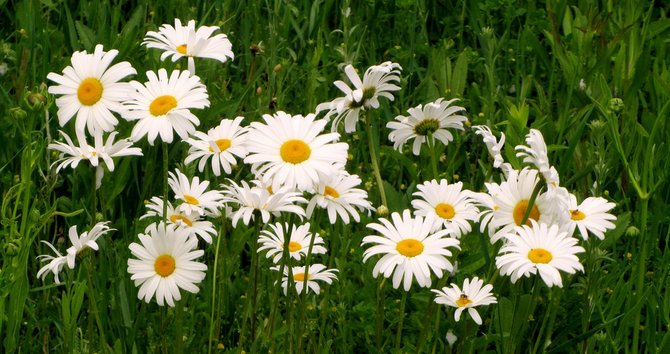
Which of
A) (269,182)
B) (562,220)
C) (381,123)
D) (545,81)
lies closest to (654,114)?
(545,81)

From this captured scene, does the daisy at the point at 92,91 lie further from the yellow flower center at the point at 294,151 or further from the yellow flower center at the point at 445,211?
the yellow flower center at the point at 445,211

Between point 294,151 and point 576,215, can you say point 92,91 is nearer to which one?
point 294,151

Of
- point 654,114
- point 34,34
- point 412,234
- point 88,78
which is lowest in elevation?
point 412,234

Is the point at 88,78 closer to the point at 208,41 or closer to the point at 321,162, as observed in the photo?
the point at 208,41

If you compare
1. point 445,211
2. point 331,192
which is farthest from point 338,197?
point 445,211

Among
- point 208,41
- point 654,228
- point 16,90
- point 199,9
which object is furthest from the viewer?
point 199,9

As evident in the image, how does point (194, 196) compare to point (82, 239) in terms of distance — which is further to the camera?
point (194, 196)

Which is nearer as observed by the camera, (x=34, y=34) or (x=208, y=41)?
(x=208, y=41)
